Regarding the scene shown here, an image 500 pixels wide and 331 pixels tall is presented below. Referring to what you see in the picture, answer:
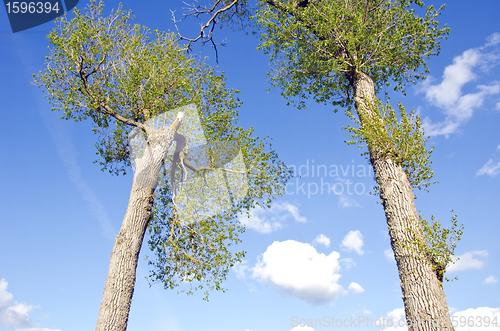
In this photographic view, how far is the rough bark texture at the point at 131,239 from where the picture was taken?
23.0 ft

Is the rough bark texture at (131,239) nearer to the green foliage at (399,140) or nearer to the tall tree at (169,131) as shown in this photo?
the tall tree at (169,131)

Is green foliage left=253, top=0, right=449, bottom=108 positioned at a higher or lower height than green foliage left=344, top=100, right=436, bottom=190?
higher

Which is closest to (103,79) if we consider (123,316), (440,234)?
(123,316)

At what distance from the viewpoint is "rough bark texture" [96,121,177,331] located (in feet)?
23.0

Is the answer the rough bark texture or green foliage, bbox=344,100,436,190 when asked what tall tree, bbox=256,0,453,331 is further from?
the rough bark texture

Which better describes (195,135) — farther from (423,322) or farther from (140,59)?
(423,322)
